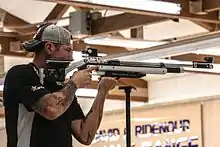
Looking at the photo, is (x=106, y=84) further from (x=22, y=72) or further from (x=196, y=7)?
(x=196, y=7)

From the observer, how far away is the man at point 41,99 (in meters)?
2.70

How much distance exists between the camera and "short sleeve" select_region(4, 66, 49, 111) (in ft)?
8.90

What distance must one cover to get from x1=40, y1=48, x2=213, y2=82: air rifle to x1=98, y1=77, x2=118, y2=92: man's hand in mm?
22

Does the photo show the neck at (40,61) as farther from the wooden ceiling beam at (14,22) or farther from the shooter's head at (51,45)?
the wooden ceiling beam at (14,22)

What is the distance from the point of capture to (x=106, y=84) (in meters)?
3.06

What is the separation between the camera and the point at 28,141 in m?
2.74

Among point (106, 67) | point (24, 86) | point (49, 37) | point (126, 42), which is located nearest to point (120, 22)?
point (126, 42)

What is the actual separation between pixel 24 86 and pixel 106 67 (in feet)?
1.53

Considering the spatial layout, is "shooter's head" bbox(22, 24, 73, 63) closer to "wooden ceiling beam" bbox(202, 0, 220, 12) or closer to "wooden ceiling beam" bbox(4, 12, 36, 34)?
"wooden ceiling beam" bbox(202, 0, 220, 12)

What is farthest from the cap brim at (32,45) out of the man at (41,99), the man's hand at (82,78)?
the man's hand at (82,78)

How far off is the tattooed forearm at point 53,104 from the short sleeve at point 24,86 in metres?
0.03

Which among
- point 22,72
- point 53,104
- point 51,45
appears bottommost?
point 53,104

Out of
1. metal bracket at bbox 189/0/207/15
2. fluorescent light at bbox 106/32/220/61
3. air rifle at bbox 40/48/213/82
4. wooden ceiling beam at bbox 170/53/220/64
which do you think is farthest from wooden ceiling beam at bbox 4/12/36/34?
air rifle at bbox 40/48/213/82

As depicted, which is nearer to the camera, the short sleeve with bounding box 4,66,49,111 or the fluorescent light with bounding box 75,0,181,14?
the short sleeve with bounding box 4,66,49,111
